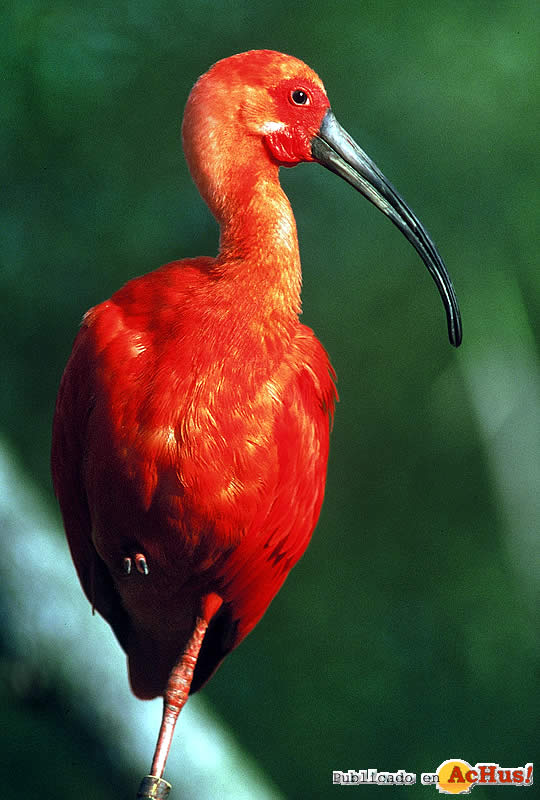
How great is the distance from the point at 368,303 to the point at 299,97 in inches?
19.0

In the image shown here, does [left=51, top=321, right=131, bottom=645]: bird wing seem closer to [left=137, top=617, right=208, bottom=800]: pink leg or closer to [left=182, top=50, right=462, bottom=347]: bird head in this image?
[left=137, top=617, right=208, bottom=800]: pink leg

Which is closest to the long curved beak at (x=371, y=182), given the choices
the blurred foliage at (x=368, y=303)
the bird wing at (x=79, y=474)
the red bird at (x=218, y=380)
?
the red bird at (x=218, y=380)

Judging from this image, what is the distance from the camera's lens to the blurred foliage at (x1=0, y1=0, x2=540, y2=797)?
165 cm

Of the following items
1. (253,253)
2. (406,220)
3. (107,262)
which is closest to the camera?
(253,253)

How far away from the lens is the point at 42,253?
1681 mm

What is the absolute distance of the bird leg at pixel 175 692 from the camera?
1.41 metres

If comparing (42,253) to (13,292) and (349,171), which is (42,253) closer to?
(13,292)

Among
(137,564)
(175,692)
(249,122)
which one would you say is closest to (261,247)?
(249,122)

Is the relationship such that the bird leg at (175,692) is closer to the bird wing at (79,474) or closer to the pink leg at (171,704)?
the pink leg at (171,704)

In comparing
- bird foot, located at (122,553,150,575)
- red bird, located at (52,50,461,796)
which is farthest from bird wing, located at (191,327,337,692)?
bird foot, located at (122,553,150,575)

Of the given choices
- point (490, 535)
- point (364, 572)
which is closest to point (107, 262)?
point (364, 572)

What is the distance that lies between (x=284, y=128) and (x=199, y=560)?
607mm

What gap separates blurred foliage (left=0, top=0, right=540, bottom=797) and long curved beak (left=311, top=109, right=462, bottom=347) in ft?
0.93

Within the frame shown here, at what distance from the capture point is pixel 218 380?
1263 millimetres
